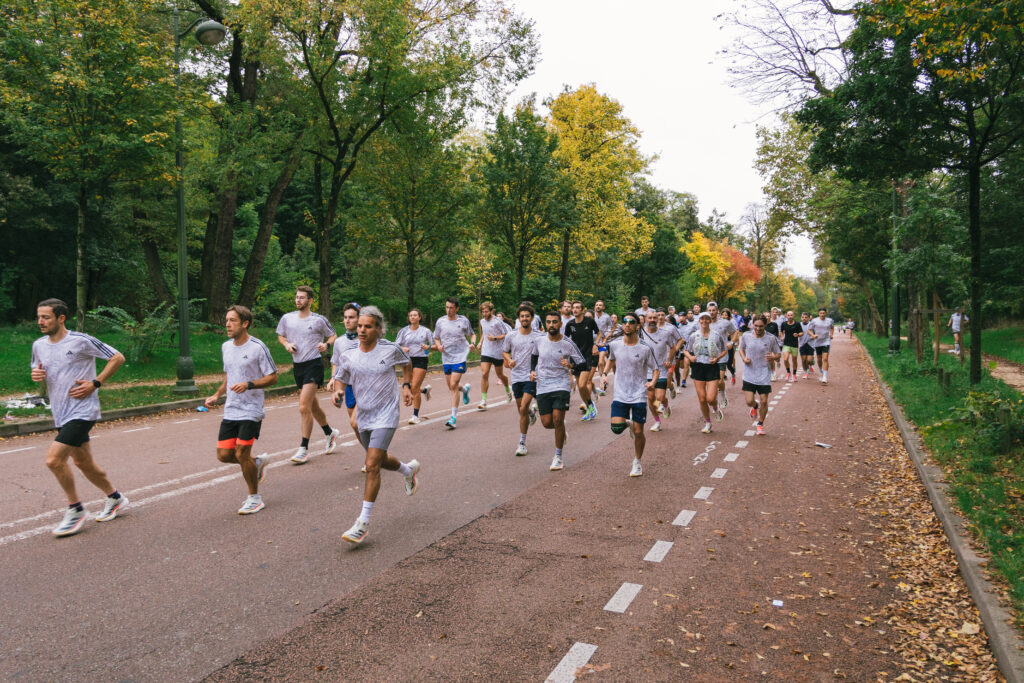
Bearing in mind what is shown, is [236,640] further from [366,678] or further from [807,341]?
[807,341]

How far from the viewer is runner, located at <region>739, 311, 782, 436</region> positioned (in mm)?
10820

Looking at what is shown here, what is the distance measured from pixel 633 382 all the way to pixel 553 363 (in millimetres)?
1064

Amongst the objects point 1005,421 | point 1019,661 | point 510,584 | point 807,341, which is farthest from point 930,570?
point 807,341

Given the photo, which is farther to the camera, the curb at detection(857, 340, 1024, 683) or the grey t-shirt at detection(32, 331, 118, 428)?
the grey t-shirt at detection(32, 331, 118, 428)

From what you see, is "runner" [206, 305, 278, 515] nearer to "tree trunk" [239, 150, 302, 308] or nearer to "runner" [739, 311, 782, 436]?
"runner" [739, 311, 782, 436]

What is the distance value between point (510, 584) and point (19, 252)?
3365cm

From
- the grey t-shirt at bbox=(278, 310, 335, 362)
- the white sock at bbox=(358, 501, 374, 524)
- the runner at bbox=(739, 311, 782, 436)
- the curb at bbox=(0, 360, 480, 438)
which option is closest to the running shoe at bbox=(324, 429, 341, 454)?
the grey t-shirt at bbox=(278, 310, 335, 362)

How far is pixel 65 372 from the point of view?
5.86m

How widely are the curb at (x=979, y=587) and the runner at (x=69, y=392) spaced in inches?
253

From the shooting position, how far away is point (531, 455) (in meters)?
8.94

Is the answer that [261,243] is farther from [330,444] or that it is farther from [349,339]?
[330,444]

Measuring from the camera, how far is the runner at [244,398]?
6180mm

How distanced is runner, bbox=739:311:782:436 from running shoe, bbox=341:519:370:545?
291 inches

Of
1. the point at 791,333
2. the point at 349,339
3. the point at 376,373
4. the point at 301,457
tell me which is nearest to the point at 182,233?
the point at 349,339
